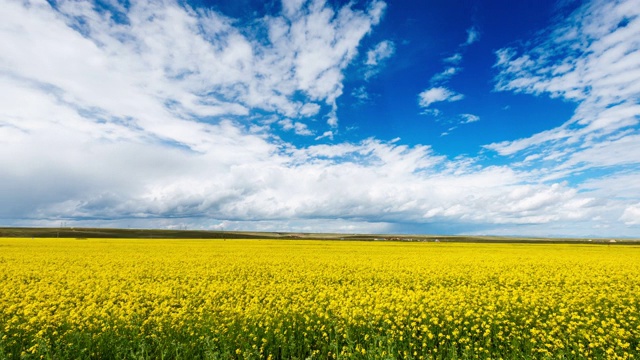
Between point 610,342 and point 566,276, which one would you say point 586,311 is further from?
point 566,276

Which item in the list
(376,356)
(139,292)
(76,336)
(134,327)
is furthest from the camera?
(139,292)

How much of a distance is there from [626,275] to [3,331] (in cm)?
2583

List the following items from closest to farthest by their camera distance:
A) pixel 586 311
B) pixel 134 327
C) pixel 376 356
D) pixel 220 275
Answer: pixel 376 356
pixel 134 327
pixel 586 311
pixel 220 275

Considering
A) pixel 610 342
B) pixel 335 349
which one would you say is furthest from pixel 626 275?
pixel 335 349

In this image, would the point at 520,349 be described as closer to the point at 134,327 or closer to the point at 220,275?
the point at 134,327

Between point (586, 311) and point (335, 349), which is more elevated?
point (586, 311)

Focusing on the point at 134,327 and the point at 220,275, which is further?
the point at 220,275

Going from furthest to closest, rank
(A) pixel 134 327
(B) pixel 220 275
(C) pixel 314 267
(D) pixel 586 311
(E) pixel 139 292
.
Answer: (C) pixel 314 267 → (B) pixel 220 275 → (E) pixel 139 292 → (D) pixel 586 311 → (A) pixel 134 327

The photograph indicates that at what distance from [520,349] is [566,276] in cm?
1187

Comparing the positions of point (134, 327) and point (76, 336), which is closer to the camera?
point (76, 336)

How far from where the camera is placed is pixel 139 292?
12055 millimetres

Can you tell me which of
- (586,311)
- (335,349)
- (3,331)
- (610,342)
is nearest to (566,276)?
(586,311)

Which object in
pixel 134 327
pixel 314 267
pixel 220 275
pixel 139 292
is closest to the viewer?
pixel 134 327

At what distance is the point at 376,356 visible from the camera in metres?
6.26
